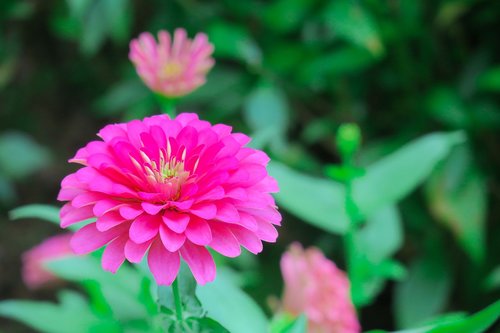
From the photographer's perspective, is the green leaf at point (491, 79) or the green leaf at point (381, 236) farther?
the green leaf at point (491, 79)

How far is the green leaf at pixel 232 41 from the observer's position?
1.00 meters

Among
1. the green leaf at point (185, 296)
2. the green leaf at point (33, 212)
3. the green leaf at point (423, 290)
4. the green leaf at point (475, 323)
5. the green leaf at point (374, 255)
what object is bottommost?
the green leaf at point (423, 290)

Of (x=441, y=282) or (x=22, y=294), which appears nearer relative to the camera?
(x=441, y=282)

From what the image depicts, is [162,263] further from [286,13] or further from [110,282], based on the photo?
[286,13]

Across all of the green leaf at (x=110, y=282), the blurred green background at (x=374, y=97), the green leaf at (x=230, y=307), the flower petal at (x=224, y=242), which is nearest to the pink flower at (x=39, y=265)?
the blurred green background at (x=374, y=97)

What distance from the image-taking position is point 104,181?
0.30m

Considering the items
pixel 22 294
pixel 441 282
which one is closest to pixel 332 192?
pixel 441 282

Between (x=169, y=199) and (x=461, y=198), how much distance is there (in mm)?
715

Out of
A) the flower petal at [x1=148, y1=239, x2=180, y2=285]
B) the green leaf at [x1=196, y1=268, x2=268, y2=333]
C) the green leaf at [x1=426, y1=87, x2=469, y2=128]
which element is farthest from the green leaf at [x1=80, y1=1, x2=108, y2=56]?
the flower petal at [x1=148, y1=239, x2=180, y2=285]

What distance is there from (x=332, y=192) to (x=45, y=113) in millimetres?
1027

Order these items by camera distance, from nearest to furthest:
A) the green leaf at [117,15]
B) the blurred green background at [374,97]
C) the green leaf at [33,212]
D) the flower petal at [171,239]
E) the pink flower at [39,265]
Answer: the flower petal at [171,239] → the green leaf at [33,212] → the pink flower at [39,265] → the blurred green background at [374,97] → the green leaf at [117,15]

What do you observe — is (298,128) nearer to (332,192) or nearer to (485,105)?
(485,105)

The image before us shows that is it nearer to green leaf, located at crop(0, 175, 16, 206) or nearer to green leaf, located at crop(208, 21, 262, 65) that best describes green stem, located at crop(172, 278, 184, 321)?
→ green leaf, located at crop(208, 21, 262, 65)

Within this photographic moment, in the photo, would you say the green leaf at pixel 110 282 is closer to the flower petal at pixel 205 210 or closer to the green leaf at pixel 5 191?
the flower petal at pixel 205 210
